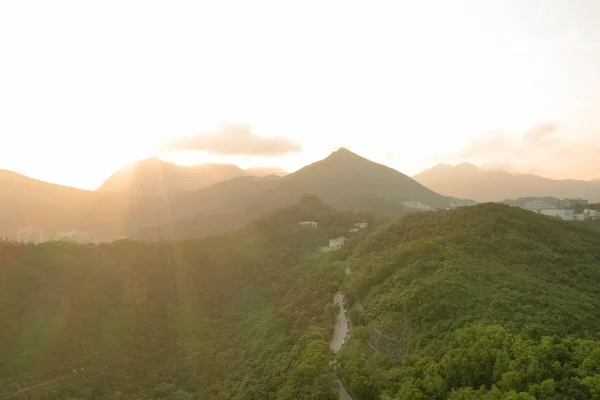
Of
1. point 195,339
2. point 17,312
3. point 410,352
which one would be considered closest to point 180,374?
point 195,339

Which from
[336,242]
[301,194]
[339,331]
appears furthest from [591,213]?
[339,331]

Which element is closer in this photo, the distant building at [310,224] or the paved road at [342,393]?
the paved road at [342,393]

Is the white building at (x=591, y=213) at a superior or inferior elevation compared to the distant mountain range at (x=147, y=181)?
inferior

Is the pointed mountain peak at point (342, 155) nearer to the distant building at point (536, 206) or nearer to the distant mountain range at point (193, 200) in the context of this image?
the distant mountain range at point (193, 200)

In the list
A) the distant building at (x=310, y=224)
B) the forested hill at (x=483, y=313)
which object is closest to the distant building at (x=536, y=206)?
the distant building at (x=310, y=224)

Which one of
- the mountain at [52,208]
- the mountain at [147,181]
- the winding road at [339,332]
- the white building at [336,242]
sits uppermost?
the mountain at [147,181]

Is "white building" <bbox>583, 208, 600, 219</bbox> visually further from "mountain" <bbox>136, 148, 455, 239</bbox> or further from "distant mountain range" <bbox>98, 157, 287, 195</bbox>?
"distant mountain range" <bbox>98, 157, 287, 195</bbox>
